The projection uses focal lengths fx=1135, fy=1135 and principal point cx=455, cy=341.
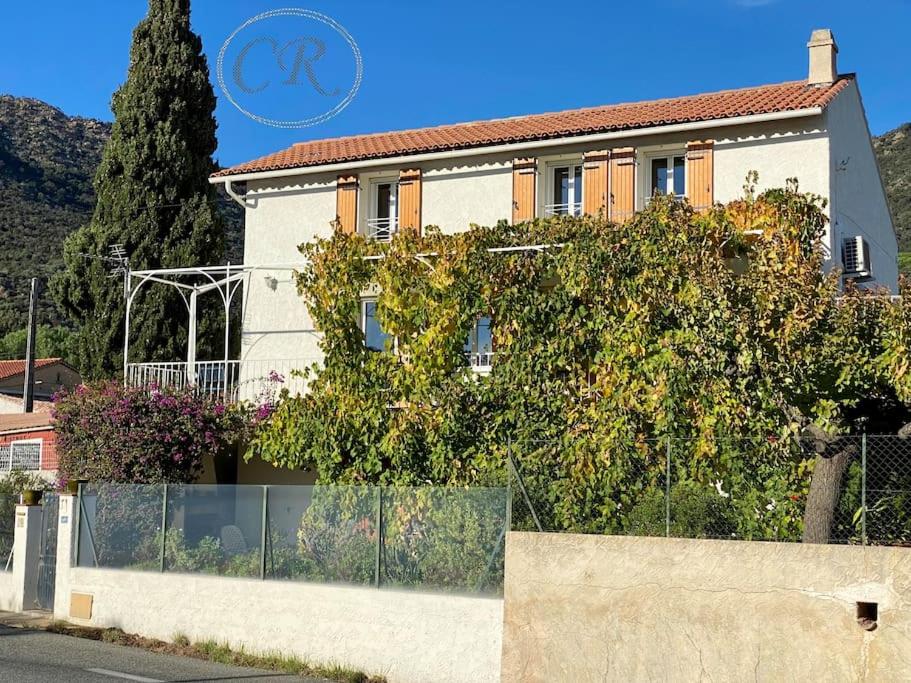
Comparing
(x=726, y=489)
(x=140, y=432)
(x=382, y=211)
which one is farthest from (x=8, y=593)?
(x=726, y=489)

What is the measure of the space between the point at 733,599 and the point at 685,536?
5.12 ft

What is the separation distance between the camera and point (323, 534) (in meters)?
14.4

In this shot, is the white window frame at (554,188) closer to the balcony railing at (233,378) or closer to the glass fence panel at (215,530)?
the balcony railing at (233,378)

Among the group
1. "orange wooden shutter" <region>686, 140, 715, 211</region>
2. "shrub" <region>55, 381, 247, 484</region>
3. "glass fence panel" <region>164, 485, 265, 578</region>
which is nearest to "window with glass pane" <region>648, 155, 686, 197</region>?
"orange wooden shutter" <region>686, 140, 715, 211</region>

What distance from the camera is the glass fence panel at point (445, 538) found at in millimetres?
12812

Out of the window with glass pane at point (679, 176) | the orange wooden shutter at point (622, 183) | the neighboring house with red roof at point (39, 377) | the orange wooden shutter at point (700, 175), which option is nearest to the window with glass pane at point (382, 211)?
the orange wooden shutter at point (622, 183)

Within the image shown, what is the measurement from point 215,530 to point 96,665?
2.71 m

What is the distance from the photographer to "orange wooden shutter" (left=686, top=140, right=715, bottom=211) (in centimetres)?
1923

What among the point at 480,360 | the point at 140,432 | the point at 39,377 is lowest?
the point at 140,432

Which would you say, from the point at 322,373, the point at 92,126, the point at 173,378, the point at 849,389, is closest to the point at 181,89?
the point at 173,378

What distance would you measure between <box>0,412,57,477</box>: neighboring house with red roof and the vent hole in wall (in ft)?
67.5

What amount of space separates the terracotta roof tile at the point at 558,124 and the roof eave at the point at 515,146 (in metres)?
0.07

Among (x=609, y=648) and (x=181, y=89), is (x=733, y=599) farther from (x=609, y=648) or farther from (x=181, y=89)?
(x=181, y=89)

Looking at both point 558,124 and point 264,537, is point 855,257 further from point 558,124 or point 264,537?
point 264,537
